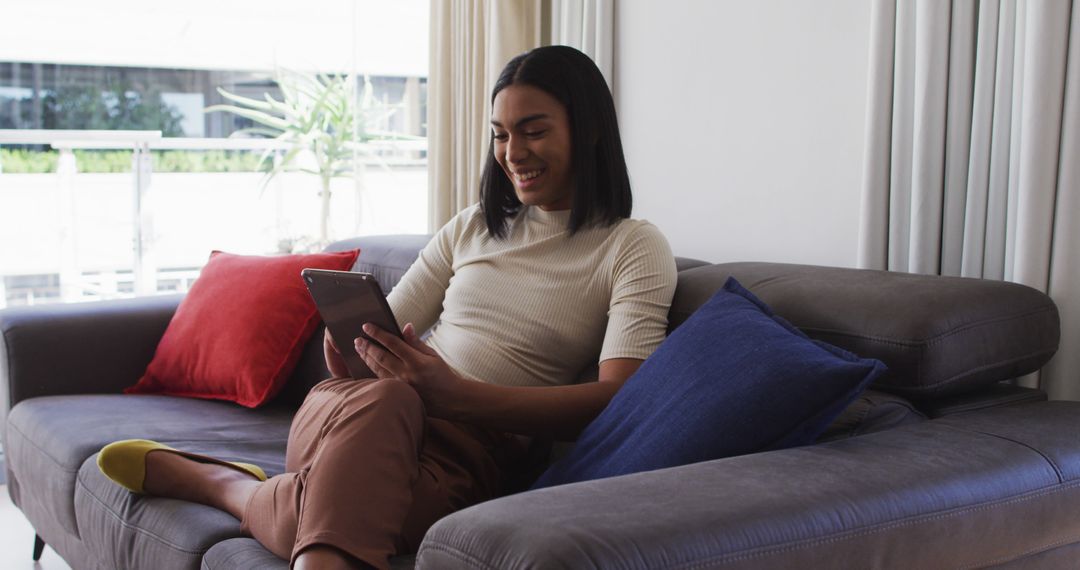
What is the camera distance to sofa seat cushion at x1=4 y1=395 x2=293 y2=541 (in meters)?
2.13

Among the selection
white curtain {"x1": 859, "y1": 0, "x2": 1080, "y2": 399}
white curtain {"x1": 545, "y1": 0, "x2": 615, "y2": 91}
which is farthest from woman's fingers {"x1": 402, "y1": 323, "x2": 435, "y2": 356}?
white curtain {"x1": 545, "y1": 0, "x2": 615, "y2": 91}

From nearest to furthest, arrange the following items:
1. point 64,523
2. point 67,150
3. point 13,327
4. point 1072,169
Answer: point 1072,169 → point 64,523 → point 13,327 → point 67,150

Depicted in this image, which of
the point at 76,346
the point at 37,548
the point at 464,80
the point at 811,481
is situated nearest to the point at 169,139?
the point at 464,80

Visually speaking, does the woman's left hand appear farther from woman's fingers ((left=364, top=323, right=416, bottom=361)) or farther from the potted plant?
the potted plant

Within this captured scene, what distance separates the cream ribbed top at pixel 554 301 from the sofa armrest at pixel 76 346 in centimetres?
110

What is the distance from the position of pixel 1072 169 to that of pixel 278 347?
176 centimetres

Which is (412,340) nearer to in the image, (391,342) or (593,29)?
(391,342)

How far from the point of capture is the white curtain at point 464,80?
305 cm

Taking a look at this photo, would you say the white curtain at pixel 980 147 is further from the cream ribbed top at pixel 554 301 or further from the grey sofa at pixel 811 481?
the cream ribbed top at pixel 554 301

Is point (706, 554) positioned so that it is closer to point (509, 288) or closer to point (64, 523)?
point (509, 288)

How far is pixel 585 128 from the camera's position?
1.90 m

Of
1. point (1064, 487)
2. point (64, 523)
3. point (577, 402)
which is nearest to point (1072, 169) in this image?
point (1064, 487)

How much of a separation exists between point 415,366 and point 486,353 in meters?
0.29

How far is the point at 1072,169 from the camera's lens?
1635mm
